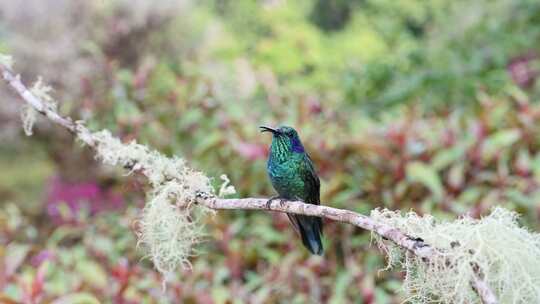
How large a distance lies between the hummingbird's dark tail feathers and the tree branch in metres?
0.19

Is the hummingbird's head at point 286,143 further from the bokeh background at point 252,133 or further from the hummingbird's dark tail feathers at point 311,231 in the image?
the bokeh background at point 252,133

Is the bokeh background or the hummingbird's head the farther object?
the bokeh background

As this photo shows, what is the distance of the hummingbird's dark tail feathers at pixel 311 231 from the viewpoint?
1742mm

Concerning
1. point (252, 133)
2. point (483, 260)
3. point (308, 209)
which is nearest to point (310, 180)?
point (308, 209)

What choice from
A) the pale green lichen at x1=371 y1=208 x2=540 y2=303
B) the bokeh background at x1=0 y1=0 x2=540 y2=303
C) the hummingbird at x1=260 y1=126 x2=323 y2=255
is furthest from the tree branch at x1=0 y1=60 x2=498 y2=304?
the bokeh background at x1=0 y1=0 x2=540 y2=303

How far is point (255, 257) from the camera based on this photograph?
3.48 m

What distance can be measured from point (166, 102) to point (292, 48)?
2987 mm

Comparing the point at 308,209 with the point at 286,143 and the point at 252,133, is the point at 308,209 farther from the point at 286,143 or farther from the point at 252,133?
the point at 252,133

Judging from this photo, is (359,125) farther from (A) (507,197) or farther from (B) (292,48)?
(B) (292,48)

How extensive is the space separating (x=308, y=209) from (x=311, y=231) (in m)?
0.34

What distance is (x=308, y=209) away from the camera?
1.42 metres

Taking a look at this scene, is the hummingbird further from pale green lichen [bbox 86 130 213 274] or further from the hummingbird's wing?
pale green lichen [bbox 86 130 213 274]

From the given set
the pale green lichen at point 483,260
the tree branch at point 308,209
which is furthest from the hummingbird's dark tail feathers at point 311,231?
the pale green lichen at point 483,260

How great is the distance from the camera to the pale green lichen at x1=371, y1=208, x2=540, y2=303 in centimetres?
111
